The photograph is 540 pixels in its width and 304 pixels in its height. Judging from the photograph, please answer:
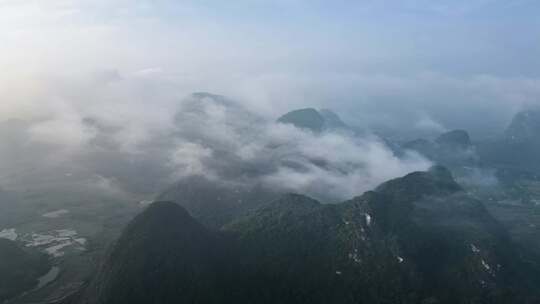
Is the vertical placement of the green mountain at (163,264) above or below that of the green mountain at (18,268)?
above

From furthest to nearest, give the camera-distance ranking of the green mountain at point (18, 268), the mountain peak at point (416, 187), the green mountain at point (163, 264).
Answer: the mountain peak at point (416, 187) < the green mountain at point (18, 268) < the green mountain at point (163, 264)

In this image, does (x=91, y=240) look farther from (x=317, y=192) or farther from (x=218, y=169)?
(x=317, y=192)

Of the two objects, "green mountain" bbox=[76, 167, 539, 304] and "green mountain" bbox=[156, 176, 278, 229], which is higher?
"green mountain" bbox=[76, 167, 539, 304]

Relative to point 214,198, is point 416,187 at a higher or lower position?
higher

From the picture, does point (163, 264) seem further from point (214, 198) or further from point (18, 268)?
point (214, 198)

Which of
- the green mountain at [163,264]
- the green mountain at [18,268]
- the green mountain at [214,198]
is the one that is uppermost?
the green mountain at [163,264]

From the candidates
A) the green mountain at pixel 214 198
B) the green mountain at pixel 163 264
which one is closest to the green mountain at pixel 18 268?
the green mountain at pixel 163 264

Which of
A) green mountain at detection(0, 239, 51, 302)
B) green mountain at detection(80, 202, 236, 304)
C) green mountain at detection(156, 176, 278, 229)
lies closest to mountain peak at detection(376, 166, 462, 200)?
green mountain at detection(156, 176, 278, 229)

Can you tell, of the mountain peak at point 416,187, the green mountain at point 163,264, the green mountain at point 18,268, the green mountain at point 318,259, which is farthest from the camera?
the mountain peak at point 416,187

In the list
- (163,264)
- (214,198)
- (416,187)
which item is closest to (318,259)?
(163,264)

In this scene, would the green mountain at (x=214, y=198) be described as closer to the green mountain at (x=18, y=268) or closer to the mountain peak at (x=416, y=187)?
the mountain peak at (x=416, y=187)

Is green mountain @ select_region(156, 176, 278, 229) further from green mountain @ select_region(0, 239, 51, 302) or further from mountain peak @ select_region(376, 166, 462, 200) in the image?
green mountain @ select_region(0, 239, 51, 302)

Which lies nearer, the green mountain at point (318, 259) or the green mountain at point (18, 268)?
the green mountain at point (318, 259)
